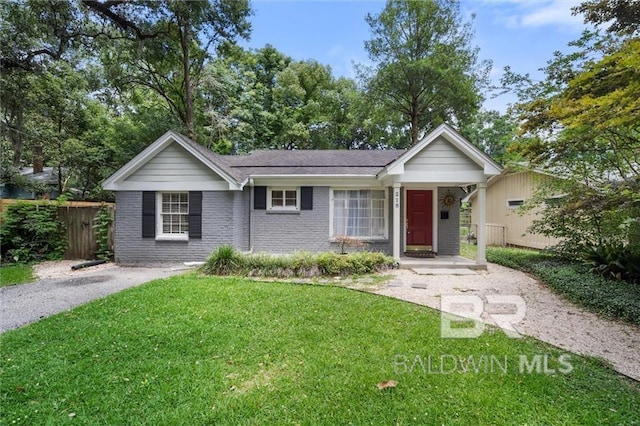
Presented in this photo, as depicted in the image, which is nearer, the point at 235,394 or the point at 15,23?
the point at 235,394

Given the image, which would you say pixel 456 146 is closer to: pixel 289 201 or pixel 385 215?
pixel 385 215

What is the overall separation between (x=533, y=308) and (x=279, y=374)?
Result: 491 centimetres

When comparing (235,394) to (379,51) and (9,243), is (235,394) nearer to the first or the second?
(9,243)

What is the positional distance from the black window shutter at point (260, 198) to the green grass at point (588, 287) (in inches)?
332

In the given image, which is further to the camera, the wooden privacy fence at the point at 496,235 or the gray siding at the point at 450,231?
the wooden privacy fence at the point at 496,235

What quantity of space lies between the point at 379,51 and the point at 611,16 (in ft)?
51.8

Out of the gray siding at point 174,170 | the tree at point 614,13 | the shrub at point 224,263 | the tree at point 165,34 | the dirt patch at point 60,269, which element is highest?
the tree at point 165,34

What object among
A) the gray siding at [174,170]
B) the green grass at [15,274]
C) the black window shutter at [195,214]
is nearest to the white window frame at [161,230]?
the black window shutter at [195,214]

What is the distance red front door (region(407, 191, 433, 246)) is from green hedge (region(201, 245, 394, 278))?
3375 mm

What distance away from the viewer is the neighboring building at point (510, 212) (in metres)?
13.3

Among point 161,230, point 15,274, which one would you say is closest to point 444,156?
point 161,230

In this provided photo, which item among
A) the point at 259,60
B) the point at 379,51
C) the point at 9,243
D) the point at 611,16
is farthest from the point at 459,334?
the point at 259,60

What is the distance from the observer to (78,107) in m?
16.5

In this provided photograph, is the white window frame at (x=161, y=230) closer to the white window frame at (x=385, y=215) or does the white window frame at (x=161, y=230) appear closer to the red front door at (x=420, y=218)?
the white window frame at (x=385, y=215)
